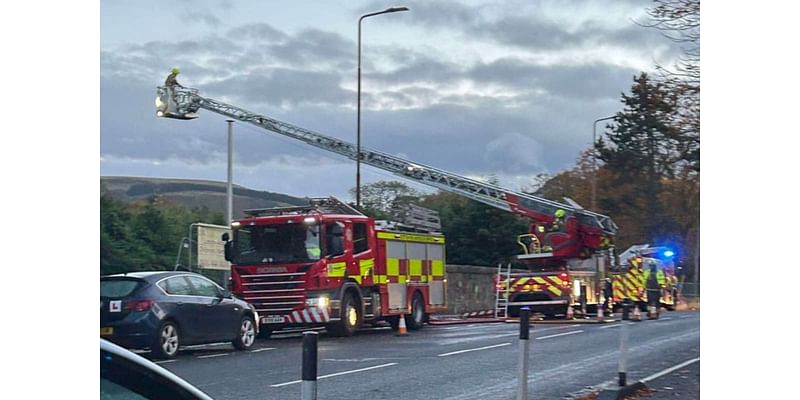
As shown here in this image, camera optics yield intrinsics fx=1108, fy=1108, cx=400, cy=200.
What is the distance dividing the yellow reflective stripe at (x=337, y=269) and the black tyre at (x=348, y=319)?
298 mm

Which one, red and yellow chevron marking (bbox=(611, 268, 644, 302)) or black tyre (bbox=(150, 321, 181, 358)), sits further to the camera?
black tyre (bbox=(150, 321, 181, 358))

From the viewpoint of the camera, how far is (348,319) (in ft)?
48.1

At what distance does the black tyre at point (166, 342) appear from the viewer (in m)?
10.00

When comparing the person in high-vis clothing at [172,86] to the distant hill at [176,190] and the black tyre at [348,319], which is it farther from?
the black tyre at [348,319]

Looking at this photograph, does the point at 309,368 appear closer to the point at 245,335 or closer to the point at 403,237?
the point at 245,335

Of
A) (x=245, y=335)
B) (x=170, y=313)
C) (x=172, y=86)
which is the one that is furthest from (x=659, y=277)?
(x=245, y=335)

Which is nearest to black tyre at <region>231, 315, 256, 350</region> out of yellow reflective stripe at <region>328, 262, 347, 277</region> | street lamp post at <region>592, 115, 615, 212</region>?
yellow reflective stripe at <region>328, 262, 347, 277</region>

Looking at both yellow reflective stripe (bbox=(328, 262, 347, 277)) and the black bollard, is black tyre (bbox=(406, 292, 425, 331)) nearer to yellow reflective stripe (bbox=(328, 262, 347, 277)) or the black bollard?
yellow reflective stripe (bbox=(328, 262, 347, 277))

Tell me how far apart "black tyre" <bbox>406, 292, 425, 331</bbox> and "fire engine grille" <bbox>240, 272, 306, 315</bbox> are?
241cm

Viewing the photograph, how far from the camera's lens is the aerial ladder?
7.07m

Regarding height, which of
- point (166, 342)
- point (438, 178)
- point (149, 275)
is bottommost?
point (166, 342)

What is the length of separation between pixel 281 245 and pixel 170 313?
411 centimetres
